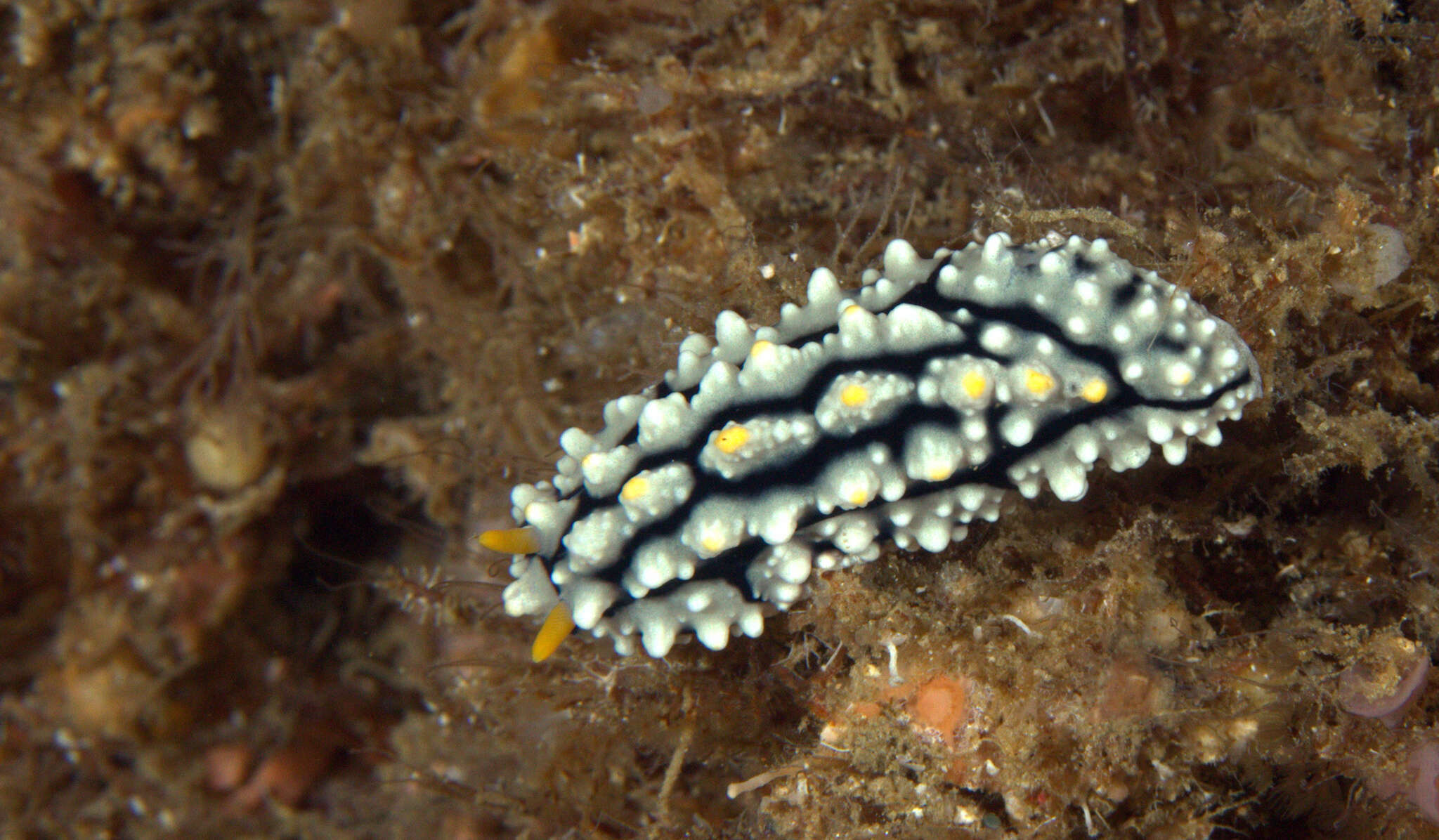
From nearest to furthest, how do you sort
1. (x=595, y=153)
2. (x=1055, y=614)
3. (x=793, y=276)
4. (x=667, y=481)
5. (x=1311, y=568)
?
(x=667, y=481) → (x=1055, y=614) → (x=1311, y=568) → (x=793, y=276) → (x=595, y=153)

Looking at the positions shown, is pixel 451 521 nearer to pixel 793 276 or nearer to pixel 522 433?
pixel 522 433

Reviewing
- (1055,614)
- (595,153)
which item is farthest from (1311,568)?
(595,153)

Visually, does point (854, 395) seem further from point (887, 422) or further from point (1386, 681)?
point (1386, 681)

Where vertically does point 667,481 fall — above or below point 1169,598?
above

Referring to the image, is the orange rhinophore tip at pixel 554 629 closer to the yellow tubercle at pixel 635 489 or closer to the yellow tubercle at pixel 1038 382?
the yellow tubercle at pixel 635 489

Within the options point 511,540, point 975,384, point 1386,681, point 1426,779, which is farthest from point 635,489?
point 1426,779

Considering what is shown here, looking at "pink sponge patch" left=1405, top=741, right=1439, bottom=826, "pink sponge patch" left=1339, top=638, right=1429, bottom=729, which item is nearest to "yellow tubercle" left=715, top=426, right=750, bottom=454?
"pink sponge patch" left=1339, top=638, right=1429, bottom=729

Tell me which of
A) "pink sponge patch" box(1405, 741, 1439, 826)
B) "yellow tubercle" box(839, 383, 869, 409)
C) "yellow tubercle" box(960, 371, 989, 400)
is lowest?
"pink sponge patch" box(1405, 741, 1439, 826)

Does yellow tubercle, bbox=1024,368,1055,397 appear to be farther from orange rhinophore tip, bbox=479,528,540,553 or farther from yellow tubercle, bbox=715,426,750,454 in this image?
orange rhinophore tip, bbox=479,528,540,553
